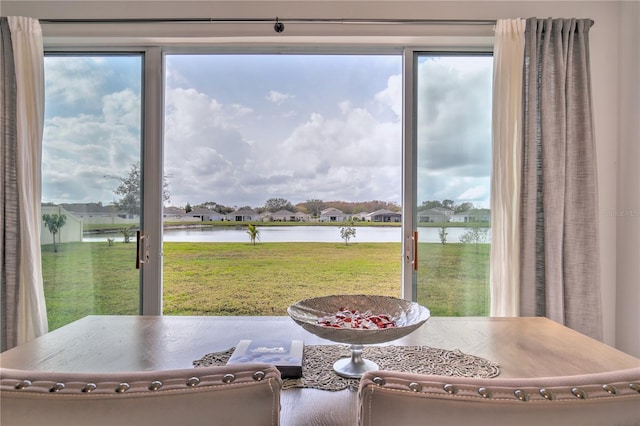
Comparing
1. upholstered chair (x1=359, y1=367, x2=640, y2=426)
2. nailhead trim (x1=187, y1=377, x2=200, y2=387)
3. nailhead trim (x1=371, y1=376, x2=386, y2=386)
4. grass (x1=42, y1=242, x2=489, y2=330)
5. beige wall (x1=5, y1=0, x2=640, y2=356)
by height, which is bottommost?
grass (x1=42, y1=242, x2=489, y2=330)

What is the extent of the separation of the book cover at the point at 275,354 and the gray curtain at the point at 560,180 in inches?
67.1

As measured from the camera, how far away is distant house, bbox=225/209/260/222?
3.75m

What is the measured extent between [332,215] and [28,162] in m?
2.49

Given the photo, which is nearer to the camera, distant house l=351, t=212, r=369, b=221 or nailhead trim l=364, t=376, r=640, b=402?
nailhead trim l=364, t=376, r=640, b=402

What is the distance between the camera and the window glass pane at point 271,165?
339 cm

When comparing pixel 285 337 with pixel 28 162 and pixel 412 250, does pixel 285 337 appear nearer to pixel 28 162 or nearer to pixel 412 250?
pixel 412 250

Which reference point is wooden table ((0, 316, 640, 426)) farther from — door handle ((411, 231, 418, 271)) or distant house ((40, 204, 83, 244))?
distant house ((40, 204, 83, 244))

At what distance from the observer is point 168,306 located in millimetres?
4086

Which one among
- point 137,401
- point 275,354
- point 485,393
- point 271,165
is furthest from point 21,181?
point 485,393

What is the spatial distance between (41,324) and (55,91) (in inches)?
59.6

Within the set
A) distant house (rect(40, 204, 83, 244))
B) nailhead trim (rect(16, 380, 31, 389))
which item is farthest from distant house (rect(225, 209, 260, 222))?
nailhead trim (rect(16, 380, 31, 389))

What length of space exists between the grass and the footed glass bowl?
1393 millimetres

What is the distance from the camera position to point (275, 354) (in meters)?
1.07

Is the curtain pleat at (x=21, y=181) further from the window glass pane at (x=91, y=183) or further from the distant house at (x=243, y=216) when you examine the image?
the distant house at (x=243, y=216)
